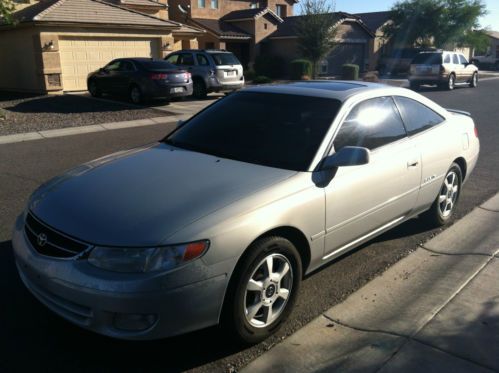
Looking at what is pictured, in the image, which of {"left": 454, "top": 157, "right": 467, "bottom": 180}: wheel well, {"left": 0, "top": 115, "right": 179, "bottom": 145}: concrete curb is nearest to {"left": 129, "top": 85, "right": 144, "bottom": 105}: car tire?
{"left": 0, "top": 115, "right": 179, "bottom": 145}: concrete curb

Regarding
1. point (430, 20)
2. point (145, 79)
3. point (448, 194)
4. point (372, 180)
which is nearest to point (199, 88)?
point (145, 79)

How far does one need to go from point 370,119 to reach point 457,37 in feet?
143

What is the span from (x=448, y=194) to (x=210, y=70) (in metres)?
14.1

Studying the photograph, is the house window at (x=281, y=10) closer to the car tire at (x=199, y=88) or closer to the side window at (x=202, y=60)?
the side window at (x=202, y=60)

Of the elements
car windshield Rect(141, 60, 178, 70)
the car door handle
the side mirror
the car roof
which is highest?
car windshield Rect(141, 60, 178, 70)

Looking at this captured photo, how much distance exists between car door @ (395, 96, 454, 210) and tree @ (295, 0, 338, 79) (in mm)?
25406

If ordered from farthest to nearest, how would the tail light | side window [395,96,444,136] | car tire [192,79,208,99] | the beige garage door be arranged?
1. the beige garage door
2. car tire [192,79,208,99]
3. the tail light
4. side window [395,96,444,136]

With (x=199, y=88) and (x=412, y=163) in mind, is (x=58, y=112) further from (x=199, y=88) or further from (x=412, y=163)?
(x=412, y=163)

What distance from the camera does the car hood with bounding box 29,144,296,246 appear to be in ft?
9.45

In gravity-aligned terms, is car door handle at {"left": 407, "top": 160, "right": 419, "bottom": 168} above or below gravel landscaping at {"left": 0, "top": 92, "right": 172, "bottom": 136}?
above

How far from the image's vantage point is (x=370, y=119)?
14.0ft

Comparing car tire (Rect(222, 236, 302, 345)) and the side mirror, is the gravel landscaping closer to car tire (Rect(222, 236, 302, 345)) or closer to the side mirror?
the side mirror

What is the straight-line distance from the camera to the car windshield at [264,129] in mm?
3783

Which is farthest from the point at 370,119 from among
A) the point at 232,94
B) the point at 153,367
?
the point at 153,367
